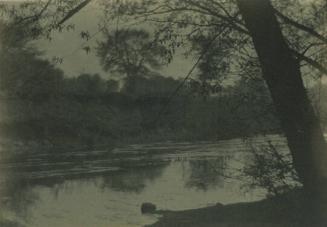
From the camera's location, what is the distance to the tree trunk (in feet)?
22.0

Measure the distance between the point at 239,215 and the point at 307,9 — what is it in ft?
12.4

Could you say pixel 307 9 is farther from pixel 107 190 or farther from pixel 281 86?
pixel 107 190

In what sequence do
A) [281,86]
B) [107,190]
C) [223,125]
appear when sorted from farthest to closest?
[107,190], [223,125], [281,86]

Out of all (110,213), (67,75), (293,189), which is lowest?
(110,213)

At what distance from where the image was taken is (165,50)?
7.64 meters

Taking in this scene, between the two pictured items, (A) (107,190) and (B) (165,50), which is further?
(A) (107,190)

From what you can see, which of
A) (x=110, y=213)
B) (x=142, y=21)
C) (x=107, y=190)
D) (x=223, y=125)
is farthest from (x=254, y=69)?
(x=107, y=190)

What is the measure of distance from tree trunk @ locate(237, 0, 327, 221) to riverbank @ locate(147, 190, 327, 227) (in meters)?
0.47

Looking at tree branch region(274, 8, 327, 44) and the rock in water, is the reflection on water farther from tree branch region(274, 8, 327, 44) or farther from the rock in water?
tree branch region(274, 8, 327, 44)

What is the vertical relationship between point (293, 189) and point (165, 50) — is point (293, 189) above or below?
below

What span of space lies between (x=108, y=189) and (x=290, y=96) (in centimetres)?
1366

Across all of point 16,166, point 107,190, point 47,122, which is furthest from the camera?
point 47,122

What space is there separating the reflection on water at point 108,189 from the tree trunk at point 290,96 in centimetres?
200

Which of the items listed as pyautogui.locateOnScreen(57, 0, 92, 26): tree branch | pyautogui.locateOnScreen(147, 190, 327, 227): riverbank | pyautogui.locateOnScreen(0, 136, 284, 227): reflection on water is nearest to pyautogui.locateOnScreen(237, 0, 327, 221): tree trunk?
pyautogui.locateOnScreen(147, 190, 327, 227): riverbank
